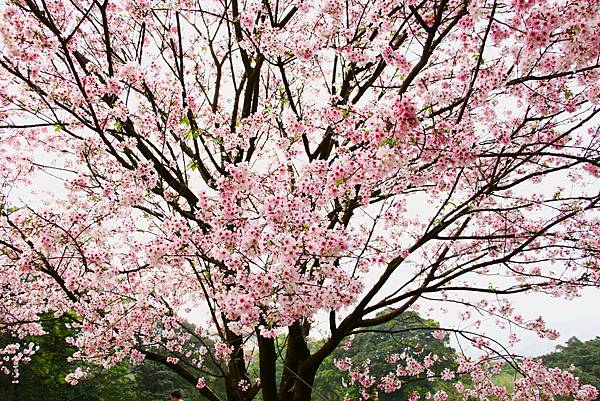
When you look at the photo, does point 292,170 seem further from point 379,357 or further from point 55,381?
point 379,357

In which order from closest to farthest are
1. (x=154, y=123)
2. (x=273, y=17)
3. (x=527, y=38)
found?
(x=527, y=38) < (x=154, y=123) < (x=273, y=17)

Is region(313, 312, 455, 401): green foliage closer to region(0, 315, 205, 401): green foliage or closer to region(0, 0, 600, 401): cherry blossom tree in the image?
region(0, 315, 205, 401): green foliage

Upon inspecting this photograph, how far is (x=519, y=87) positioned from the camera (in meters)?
4.20

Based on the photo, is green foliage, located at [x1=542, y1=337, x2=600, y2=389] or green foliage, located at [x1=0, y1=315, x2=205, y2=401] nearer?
green foliage, located at [x1=0, y1=315, x2=205, y2=401]

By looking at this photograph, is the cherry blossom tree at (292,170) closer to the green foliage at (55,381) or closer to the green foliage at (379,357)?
the green foliage at (55,381)

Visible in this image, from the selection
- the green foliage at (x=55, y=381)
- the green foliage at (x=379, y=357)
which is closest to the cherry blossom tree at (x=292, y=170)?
the green foliage at (x=55, y=381)

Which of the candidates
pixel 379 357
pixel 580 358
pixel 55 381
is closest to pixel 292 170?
pixel 55 381

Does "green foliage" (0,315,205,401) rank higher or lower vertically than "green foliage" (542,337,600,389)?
lower

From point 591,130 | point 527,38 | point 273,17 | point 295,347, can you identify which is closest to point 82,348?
point 295,347

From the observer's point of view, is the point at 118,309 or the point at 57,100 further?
the point at 118,309

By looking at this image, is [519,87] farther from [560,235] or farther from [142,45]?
[142,45]

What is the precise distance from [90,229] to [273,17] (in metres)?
3.55

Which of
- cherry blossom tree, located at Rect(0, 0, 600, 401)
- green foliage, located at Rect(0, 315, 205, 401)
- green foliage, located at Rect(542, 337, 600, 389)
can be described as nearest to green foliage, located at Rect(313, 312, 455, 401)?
green foliage, located at Rect(542, 337, 600, 389)

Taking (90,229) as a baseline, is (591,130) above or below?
above
